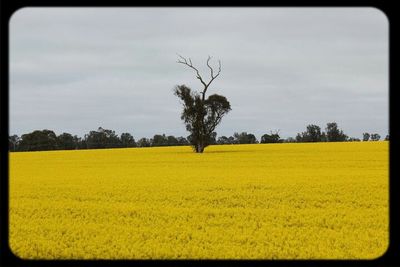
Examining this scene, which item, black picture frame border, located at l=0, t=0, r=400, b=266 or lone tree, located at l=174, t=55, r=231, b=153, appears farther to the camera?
lone tree, located at l=174, t=55, r=231, b=153

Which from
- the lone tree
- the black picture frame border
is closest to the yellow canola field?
the black picture frame border

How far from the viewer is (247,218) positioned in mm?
8156

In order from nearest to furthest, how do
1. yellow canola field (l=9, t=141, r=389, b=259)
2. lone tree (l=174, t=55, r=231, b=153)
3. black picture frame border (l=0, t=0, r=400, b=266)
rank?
black picture frame border (l=0, t=0, r=400, b=266) → yellow canola field (l=9, t=141, r=389, b=259) → lone tree (l=174, t=55, r=231, b=153)

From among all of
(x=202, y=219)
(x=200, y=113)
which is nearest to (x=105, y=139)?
(x=200, y=113)

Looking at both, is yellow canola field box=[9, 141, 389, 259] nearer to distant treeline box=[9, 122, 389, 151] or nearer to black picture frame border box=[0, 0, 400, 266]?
black picture frame border box=[0, 0, 400, 266]

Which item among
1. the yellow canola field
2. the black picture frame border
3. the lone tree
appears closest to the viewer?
the black picture frame border
